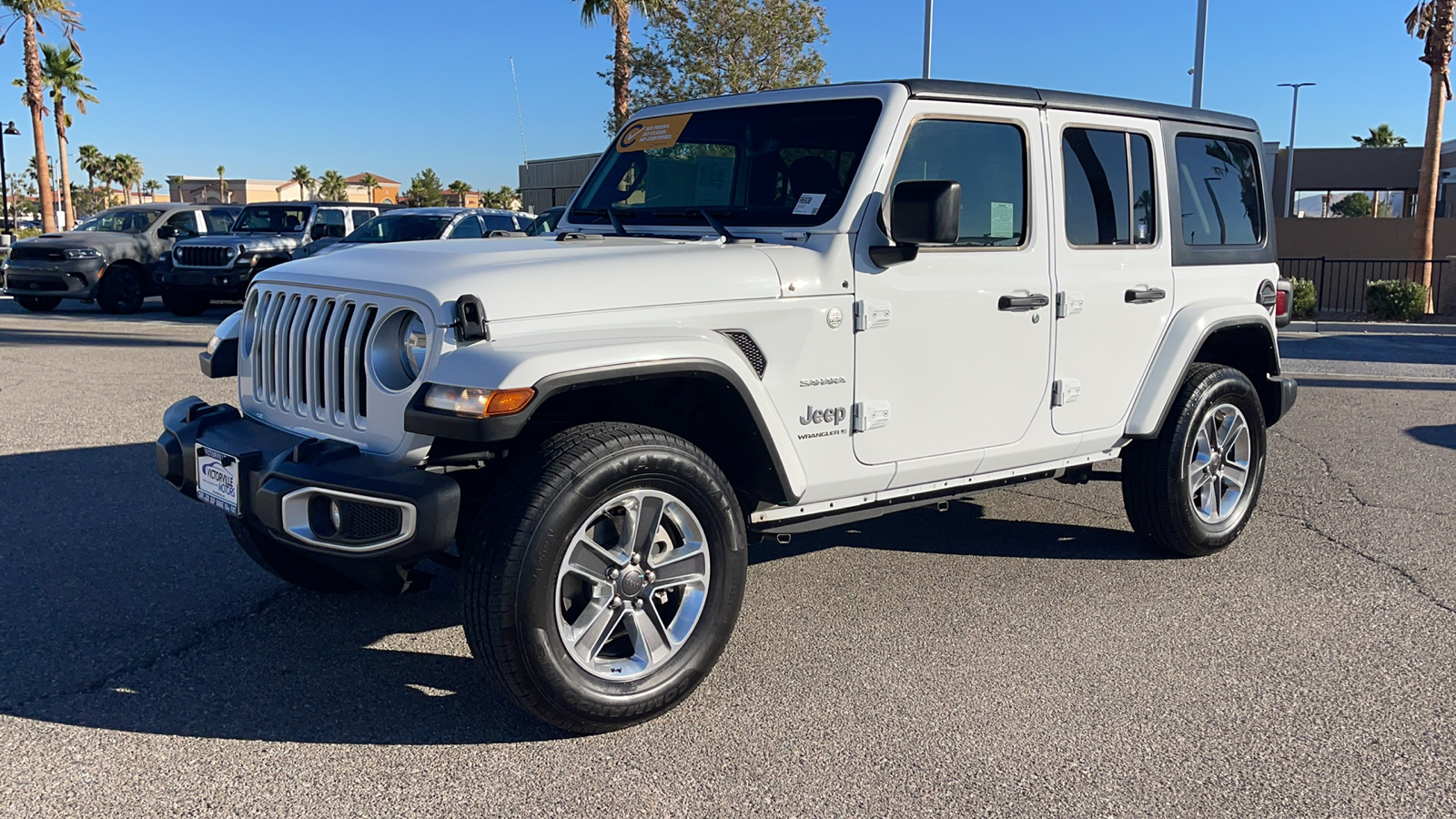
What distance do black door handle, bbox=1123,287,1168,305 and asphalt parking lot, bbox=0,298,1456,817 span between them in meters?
1.19

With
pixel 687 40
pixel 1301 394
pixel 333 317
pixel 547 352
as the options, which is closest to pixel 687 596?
pixel 547 352

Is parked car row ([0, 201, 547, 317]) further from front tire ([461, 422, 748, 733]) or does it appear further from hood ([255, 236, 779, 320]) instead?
front tire ([461, 422, 748, 733])

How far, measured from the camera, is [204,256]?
16047 mm

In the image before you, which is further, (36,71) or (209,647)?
(36,71)

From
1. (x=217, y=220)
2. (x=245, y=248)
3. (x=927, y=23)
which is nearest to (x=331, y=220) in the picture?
(x=245, y=248)

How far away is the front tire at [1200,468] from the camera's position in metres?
5.12

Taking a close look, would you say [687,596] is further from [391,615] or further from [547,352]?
[391,615]

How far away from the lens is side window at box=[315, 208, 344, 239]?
682 inches

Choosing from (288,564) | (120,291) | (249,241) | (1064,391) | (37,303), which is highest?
(249,241)

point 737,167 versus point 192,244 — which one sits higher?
point 737,167

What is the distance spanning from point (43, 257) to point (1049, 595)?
54.5 feet

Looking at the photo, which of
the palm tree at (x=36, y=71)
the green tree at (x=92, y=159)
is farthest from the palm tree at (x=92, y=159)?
the palm tree at (x=36, y=71)

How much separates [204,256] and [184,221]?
2153mm

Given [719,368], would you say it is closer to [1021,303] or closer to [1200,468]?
[1021,303]
